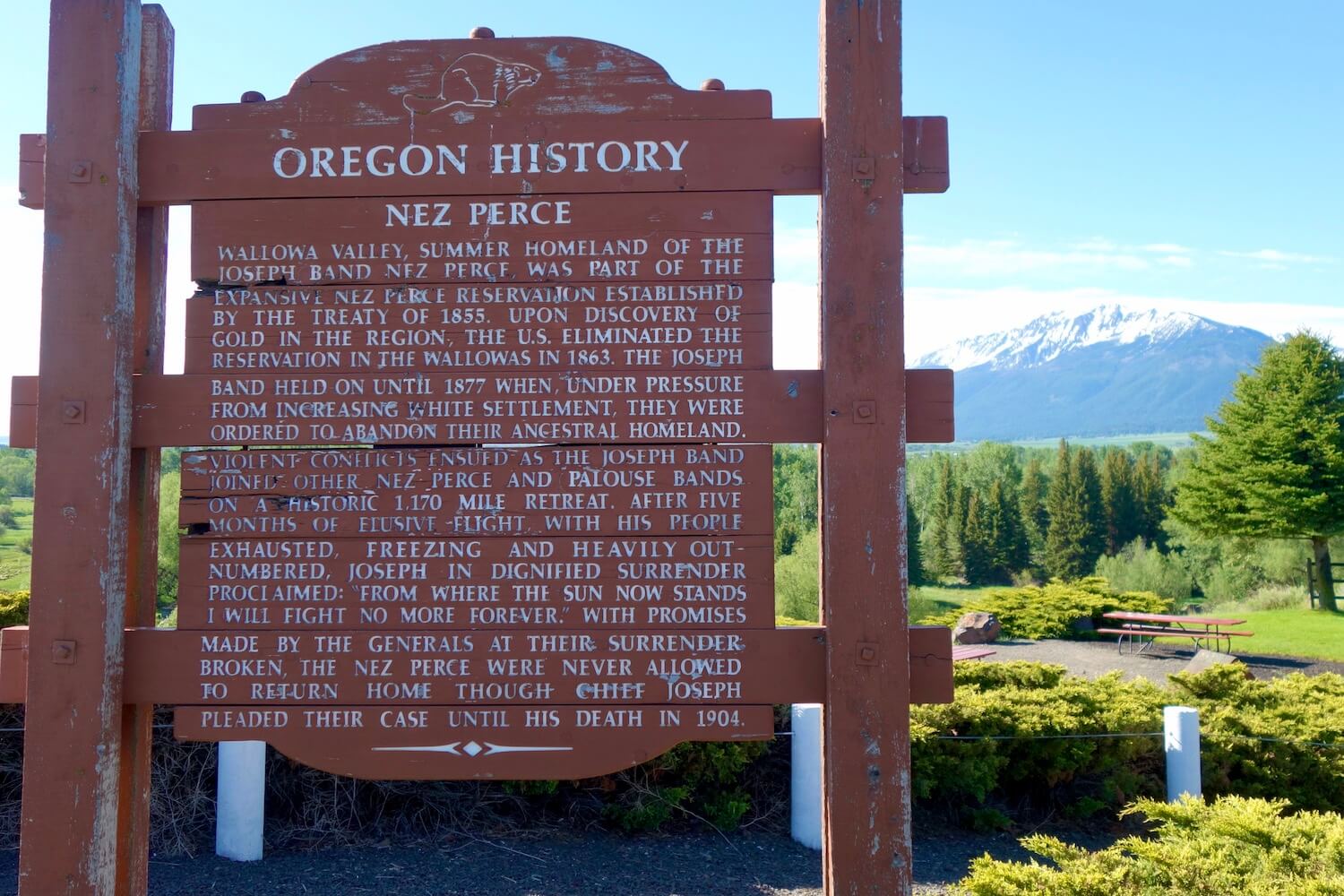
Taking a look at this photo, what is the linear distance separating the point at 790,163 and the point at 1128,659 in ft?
55.6

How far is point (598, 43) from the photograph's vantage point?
3.07m

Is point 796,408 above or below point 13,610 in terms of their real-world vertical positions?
above

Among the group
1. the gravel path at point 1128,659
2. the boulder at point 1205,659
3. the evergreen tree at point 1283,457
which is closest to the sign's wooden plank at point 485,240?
the boulder at point 1205,659

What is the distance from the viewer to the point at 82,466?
2.88 m

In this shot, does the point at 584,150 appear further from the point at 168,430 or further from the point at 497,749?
the point at 497,749

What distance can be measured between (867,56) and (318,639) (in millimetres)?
2314

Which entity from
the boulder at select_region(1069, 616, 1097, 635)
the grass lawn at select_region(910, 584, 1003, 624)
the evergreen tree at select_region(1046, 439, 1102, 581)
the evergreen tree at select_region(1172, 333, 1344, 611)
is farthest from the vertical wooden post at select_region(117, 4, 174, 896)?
the evergreen tree at select_region(1046, 439, 1102, 581)

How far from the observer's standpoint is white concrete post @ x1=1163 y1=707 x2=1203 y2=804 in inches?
270

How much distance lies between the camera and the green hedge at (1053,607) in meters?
20.7

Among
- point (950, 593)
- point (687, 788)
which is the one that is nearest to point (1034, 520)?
point (950, 593)

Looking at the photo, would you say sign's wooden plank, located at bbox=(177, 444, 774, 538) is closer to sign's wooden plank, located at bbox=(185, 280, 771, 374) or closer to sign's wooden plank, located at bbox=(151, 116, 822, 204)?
sign's wooden plank, located at bbox=(185, 280, 771, 374)

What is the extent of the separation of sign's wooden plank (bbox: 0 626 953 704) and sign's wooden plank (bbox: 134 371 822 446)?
0.57 metres

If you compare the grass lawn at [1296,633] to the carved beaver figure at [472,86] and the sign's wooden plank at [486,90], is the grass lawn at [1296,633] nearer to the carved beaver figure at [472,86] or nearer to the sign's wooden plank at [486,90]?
the sign's wooden plank at [486,90]

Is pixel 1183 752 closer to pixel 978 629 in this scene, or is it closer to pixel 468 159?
pixel 468 159
